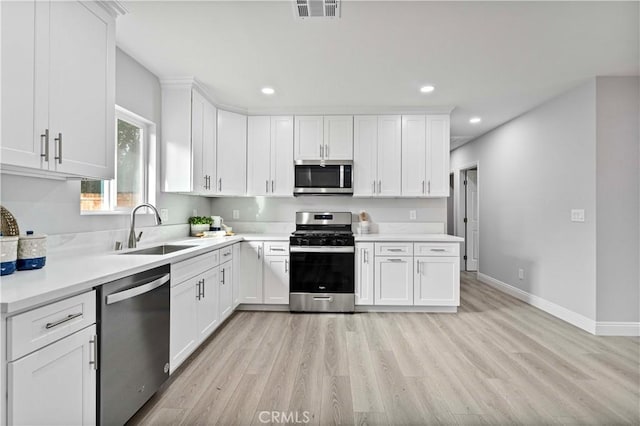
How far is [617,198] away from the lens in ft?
10.2

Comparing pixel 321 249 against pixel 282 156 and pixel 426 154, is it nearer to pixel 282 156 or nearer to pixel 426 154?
pixel 282 156

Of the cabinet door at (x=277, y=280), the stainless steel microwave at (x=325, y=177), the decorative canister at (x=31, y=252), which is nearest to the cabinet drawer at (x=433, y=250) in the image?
the stainless steel microwave at (x=325, y=177)

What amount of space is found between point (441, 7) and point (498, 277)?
163 inches

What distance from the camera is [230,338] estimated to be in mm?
3012

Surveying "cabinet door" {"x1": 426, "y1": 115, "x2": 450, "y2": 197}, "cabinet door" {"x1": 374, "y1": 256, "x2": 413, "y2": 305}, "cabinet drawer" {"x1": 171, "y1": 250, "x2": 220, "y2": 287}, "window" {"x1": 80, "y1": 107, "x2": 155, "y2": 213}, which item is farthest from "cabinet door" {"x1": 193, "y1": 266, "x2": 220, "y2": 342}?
"cabinet door" {"x1": 426, "y1": 115, "x2": 450, "y2": 197}

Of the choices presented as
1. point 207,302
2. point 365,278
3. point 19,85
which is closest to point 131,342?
point 207,302

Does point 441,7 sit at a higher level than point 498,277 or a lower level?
higher

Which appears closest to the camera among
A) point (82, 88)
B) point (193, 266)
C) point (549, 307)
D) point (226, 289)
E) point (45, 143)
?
point (45, 143)

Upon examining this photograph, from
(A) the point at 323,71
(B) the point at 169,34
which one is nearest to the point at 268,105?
(A) the point at 323,71

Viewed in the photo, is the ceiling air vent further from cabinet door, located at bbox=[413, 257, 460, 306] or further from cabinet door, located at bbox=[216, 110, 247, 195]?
cabinet door, located at bbox=[413, 257, 460, 306]

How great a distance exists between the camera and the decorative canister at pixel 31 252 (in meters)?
1.58

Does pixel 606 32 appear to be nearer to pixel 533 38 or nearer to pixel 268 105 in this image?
pixel 533 38

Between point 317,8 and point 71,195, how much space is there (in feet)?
6.72

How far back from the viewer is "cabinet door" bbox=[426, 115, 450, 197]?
4090 mm
